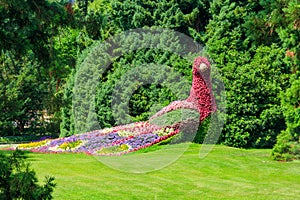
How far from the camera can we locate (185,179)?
40.8 ft

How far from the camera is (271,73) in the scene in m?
22.2

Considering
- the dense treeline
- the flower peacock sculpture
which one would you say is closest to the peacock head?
the flower peacock sculpture

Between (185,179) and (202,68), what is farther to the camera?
(202,68)

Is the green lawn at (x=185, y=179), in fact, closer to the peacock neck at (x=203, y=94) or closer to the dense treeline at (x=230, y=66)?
the dense treeline at (x=230, y=66)

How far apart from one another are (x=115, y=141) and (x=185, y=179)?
7968 mm

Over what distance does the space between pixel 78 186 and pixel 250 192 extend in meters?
3.95

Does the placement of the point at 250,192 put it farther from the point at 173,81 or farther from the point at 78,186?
the point at 173,81

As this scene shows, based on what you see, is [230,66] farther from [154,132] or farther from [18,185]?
[18,185]

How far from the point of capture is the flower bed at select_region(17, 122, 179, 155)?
1923 cm

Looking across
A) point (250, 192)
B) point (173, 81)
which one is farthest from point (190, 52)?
point (250, 192)

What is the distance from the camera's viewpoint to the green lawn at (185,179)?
34.7ft

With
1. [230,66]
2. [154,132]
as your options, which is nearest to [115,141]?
[154,132]

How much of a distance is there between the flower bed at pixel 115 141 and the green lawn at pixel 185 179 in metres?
2.91

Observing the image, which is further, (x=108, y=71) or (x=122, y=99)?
(x=108, y=71)
